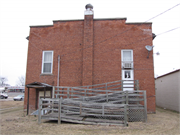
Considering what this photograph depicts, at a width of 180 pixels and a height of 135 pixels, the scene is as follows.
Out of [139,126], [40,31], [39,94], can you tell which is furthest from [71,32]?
[139,126]

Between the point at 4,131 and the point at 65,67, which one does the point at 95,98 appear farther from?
the point at 4,131

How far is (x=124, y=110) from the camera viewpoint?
7.94 metres

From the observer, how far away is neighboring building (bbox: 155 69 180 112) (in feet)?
45.9

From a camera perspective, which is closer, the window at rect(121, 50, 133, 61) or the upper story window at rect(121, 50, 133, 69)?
the upper story window at rect(121, 50, 133, 69)

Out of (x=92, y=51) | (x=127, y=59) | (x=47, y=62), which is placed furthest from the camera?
(x=47, y=62)

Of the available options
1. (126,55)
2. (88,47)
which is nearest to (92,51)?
(88,47)

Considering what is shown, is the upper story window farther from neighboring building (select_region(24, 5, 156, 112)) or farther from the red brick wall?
the red brick wall

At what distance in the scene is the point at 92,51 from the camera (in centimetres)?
1233

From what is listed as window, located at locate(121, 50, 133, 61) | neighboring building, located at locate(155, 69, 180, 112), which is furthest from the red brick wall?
neighboring building, located at locate(155, 69, 180, 112)

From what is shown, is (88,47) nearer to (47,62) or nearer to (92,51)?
(92,51)

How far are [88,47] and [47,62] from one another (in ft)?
11.5

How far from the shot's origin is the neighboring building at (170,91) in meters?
14.0

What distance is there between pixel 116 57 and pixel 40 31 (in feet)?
21.6

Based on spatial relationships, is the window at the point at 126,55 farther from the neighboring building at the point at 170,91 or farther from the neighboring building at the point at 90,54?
the neighboring building at the point at 170,91
